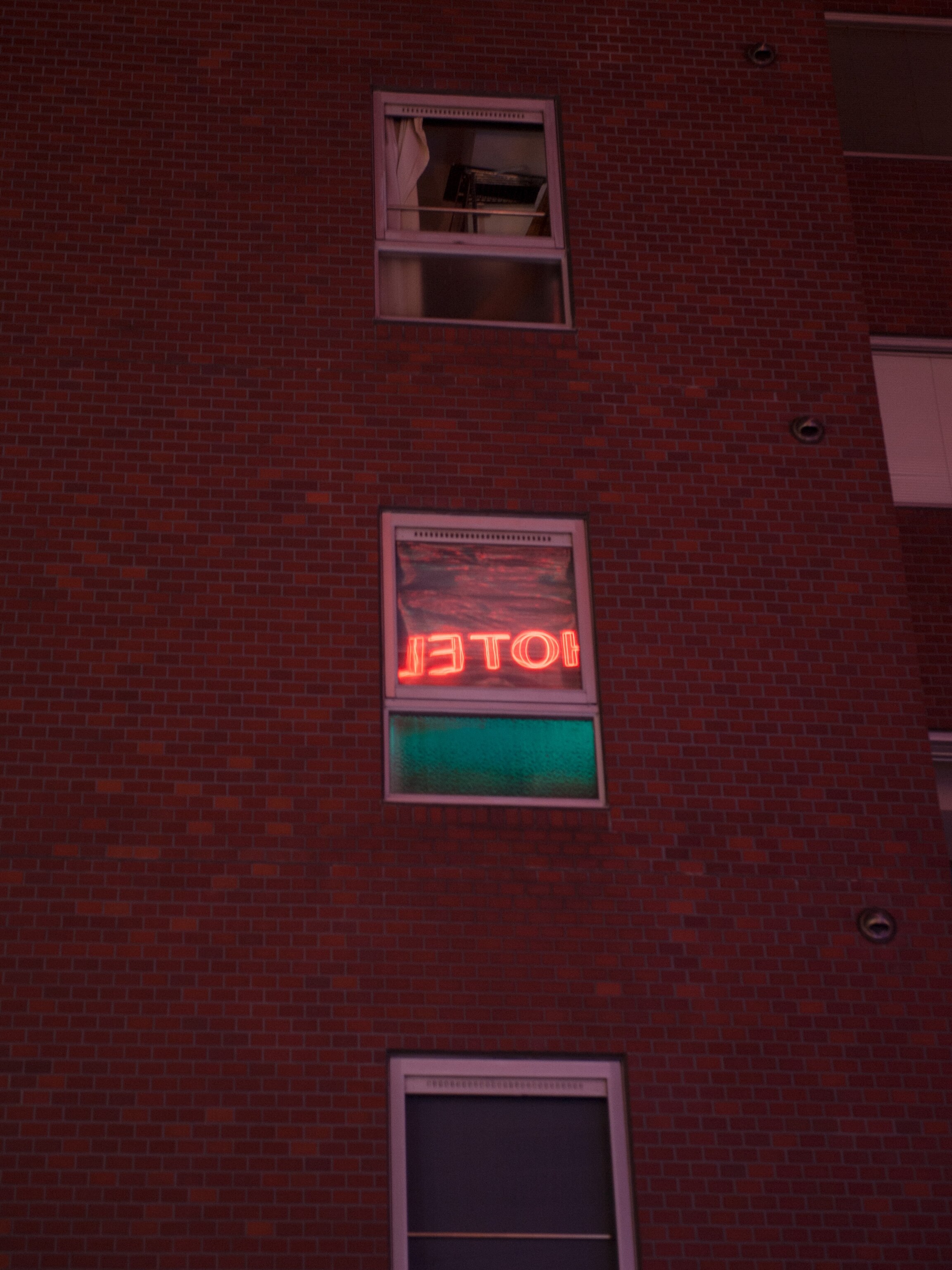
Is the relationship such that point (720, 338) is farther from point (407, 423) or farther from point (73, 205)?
point (73, 205)

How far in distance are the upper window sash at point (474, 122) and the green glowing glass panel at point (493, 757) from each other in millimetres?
3189

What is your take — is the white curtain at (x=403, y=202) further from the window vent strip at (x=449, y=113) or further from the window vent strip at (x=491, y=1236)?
the window vent strip at (x=491, y=1236)

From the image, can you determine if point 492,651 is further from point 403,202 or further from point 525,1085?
point 403,202

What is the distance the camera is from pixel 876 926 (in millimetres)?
8516

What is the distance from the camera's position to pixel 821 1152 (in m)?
7.99

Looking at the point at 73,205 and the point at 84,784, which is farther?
the point at 73,205

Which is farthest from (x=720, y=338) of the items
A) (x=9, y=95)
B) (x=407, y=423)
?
(x=9, y=95)

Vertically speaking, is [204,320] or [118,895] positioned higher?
[204,320]

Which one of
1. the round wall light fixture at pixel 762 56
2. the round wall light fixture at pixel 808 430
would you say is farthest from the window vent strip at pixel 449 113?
the round wall light fixture at pixel 808 430

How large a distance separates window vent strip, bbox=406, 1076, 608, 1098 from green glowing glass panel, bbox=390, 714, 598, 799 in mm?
1510

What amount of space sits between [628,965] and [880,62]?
312 inches

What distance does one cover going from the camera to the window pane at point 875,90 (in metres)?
12.1

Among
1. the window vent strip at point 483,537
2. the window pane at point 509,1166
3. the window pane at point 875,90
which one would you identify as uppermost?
the window pane at point 875,90

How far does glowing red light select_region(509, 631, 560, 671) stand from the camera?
9023mm
